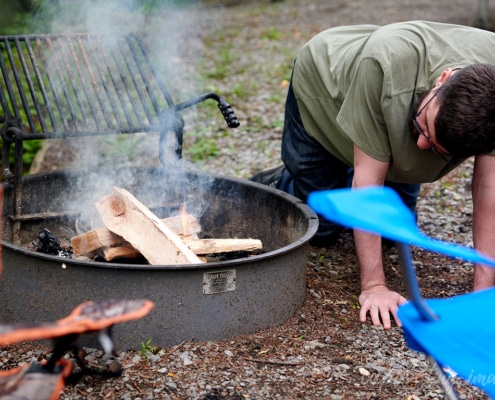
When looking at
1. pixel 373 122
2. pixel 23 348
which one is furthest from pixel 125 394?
pixel 373 122

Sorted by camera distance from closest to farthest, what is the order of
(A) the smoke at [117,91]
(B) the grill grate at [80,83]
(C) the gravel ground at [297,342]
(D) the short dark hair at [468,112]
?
1. (D) the short dark hair at [468,112]
2. (C) the gravel ground at [297,342]
3. (B) the grill grate at [80,83]
4. (A) the smoke at [117,91]

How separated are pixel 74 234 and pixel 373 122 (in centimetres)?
169

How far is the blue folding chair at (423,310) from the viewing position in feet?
5.00

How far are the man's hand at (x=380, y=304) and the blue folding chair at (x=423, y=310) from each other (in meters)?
1.41

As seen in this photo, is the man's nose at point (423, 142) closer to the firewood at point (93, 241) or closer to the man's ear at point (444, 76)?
the man's ear at point (444, 76)

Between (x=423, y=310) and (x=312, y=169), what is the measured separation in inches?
90.5

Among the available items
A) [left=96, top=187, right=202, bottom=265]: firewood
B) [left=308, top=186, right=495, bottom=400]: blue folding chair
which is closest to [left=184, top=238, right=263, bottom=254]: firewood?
[left=96, top=187, right=202, bottom=265]: firewood

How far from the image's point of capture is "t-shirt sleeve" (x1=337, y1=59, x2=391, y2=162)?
9.41ft

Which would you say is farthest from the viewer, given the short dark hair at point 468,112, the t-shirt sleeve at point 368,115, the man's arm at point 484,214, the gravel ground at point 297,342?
the man's arm at point 484,214

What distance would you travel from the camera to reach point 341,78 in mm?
3289

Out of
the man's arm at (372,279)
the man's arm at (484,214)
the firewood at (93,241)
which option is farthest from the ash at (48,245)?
the man's arm at (484,214)

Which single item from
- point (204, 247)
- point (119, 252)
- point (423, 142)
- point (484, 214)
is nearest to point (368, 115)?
point (423, 142)

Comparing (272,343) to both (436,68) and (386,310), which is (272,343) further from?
(436,68)

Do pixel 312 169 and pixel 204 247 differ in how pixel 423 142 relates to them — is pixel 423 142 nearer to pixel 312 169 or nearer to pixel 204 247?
pixel 204 247
